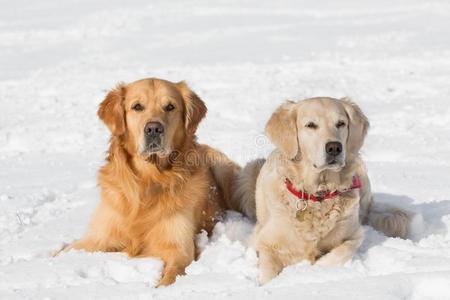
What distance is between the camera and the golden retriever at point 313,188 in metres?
3.96

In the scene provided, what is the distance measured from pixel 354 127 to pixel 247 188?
1446mm

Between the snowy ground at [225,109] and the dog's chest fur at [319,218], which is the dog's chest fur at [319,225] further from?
the snowy ground at [225,109]

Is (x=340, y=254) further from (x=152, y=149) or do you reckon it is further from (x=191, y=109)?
(x=191, y=109)

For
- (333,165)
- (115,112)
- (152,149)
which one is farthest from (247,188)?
(333,165)

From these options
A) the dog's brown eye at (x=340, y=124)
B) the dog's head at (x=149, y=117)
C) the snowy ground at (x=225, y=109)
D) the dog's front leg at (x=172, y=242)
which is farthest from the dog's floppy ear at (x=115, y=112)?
the dog's brown eye at (x=340, y=124)

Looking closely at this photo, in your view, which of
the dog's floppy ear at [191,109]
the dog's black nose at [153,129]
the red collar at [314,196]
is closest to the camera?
the red collar at [314,196]

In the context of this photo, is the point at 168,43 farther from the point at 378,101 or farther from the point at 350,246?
the point at 350,246

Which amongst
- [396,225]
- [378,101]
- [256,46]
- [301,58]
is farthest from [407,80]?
[396,225]

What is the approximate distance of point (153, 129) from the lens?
14.0 ft

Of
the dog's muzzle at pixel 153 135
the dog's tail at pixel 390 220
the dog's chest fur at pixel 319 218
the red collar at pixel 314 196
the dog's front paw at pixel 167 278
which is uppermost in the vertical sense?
the dog's muzzle at pixel 153 135

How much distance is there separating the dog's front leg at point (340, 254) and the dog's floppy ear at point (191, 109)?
4.64ft

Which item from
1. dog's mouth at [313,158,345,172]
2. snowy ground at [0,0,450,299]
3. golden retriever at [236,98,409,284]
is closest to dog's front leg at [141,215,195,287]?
snowy ground at [0,0,450,299]

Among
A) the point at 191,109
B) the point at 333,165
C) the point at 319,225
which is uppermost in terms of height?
the point at 191,109

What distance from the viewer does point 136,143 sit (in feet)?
14.5
